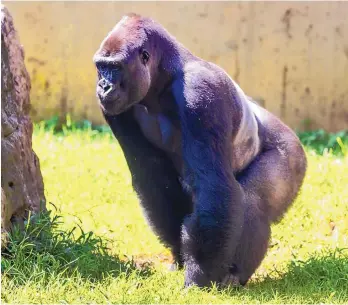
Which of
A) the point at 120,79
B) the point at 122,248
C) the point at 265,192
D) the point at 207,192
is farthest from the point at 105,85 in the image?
the point at 122,248

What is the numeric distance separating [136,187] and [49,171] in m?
1.79

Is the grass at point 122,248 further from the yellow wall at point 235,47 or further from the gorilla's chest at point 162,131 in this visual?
the yellow wall at point 235,47

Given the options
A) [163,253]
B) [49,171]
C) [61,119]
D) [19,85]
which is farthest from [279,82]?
[19,85]

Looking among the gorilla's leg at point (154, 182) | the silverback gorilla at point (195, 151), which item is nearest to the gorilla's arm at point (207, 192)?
the silverback gorilla at point (195, 151)

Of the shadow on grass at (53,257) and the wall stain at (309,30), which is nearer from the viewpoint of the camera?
the shadow on grass at (53,257)

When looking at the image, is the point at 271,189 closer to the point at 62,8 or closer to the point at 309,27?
the point at 309,27

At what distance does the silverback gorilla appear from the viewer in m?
3.62

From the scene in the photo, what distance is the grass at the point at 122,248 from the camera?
3475 millimetres

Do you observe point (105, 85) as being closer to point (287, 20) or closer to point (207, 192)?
point (207, 192)

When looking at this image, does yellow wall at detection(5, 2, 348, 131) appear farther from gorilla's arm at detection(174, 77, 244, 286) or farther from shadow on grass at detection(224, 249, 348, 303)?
gorilla's arm at detection(174, 77, 244, 286)

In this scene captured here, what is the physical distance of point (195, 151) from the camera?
11.8 feet

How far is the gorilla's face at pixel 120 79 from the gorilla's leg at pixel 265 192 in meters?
0.76

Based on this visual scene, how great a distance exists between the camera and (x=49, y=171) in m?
5.91

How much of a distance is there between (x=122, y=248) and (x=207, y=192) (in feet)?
3.78
